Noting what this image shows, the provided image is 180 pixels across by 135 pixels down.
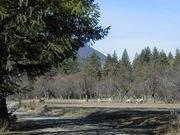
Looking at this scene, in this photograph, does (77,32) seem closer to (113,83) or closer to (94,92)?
(113,83)

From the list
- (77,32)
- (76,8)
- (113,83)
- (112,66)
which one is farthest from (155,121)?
(112,66)

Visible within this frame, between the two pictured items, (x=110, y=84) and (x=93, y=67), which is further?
(x=93, y=67)

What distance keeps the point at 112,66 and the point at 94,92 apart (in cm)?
2576

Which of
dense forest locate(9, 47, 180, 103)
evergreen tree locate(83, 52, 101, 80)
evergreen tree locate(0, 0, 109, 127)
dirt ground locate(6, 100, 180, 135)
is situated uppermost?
evergreen tree locate(83, 52, 101, 80)

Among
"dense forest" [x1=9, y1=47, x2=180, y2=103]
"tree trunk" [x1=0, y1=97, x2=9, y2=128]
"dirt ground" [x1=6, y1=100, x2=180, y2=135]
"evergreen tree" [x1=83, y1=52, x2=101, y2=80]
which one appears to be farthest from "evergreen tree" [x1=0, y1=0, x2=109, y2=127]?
"evergreen tree" [x1=83, y1=52, x2=101, y2=80]

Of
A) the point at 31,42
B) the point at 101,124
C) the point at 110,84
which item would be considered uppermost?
the point at 110,84

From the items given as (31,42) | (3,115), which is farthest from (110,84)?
(31,42)

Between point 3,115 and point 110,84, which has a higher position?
point 110,84

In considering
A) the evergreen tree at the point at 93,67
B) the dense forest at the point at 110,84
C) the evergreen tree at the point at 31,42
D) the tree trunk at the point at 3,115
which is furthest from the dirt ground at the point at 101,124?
the evergreen tree at the point at 93,67

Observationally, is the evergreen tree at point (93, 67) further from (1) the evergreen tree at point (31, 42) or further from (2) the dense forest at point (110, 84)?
(1) the evergreen tree at point (31, 42)

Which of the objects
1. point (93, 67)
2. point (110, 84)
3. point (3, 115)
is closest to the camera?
point (3, 115)

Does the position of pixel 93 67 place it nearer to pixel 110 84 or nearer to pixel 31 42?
pixel 110 84

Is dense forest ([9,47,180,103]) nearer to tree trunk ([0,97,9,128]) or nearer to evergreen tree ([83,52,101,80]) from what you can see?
evergreen tree ([83,52,101,80])

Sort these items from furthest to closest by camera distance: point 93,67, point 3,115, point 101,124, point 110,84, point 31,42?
point 93,67, point 110,84, point 101,124, point 3,115, point 31,42
